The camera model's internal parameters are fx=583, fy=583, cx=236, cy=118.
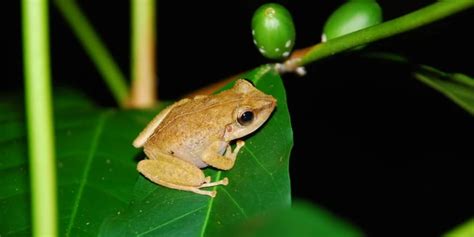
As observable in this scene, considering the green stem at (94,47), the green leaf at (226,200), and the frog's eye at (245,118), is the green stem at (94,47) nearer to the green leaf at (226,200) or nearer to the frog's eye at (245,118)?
the frog's eye at (245,118)

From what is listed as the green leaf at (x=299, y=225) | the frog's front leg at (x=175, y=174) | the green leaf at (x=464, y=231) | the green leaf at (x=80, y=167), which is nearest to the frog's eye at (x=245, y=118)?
the frog's front leg at (x=175, y=174)

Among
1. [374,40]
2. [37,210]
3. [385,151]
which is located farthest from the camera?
[385,151]

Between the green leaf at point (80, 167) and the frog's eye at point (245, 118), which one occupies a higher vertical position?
the frog's eye at point (245, 118)

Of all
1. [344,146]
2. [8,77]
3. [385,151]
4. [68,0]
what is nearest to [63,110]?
[68,0]

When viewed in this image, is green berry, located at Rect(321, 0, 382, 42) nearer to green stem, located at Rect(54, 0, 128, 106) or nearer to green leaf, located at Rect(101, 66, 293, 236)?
green leaf, located at Rect(101, 66, 293, 236)

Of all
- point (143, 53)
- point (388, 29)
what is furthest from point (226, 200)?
point (143, 53)

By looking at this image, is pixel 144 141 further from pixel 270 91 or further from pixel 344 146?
pixel 344 146

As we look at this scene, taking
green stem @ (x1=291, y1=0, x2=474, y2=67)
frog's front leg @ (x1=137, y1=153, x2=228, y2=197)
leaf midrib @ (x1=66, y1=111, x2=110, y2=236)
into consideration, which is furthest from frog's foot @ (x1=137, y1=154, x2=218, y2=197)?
green stem @ (x1=291, y1=0, x2=474, y2=67)
